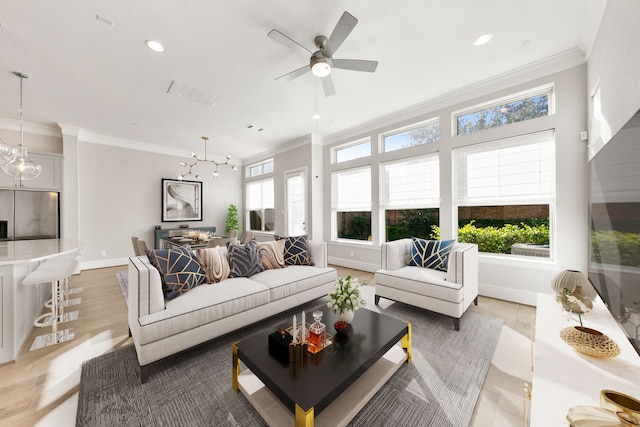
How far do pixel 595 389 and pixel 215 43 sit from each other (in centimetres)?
375

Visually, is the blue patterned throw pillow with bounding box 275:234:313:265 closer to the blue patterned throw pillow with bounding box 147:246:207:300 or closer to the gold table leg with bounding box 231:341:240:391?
the blue patterned throw pillow with bounding box 147:246:207:300

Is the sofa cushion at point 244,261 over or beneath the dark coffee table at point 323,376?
over

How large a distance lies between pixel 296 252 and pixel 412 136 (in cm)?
301

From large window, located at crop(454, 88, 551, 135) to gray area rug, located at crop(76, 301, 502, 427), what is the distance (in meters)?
2.89

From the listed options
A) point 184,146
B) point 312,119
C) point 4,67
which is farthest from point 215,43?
point 184,146

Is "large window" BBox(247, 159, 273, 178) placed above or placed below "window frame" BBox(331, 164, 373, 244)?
above

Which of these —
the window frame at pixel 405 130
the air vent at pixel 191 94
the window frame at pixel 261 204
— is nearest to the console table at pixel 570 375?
the window frame at pixel 405 130

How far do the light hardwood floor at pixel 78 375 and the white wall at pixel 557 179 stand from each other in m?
0.39

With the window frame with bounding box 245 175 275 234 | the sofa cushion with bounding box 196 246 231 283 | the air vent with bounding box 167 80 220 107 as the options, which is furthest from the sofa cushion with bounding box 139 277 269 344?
the window frame with bounding box 245 175 275 234

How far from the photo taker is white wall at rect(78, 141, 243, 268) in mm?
5137

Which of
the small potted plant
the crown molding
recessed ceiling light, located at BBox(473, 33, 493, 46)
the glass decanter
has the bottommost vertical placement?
the glass decanter

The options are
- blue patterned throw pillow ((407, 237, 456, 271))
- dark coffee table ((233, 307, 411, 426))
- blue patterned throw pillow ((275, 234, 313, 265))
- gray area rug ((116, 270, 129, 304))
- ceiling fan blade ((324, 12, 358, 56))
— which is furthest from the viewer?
gray area rug ((116, 270, 129, 304))

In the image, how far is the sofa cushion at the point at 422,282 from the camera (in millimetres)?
2445

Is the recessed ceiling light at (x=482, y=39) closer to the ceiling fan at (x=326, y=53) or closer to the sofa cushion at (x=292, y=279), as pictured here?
the ceiling fan at (x=326, y=53)
